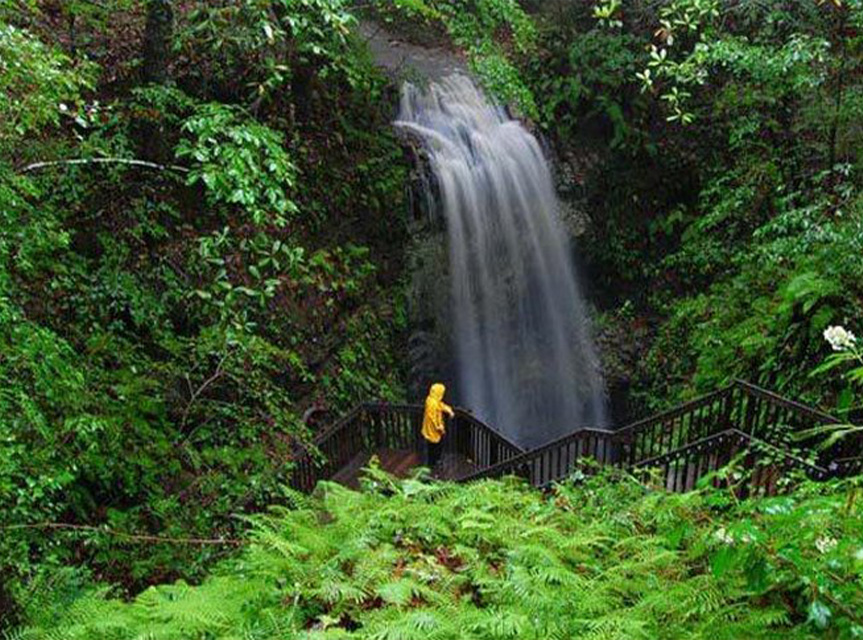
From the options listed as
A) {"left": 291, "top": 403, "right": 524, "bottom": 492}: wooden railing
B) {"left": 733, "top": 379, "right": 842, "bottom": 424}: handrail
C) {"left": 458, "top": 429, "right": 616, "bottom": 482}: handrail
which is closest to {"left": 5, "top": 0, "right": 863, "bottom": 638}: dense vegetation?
{"left": 291, "top": 403, "right": 524, "bottom": 492}: wooden railing

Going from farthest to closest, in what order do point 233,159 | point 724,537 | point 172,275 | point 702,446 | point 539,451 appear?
point 172,275 < point 539,451 < point 702,446 < point 233,159 < point 724,537

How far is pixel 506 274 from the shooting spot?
16.1 meters

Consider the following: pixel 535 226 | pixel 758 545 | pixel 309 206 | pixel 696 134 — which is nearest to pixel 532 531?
pixel 758 545

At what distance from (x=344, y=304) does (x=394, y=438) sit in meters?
3.24

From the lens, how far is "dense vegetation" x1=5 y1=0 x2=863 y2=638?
3.74 m

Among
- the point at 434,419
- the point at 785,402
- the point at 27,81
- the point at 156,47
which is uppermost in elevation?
the point at 156,47

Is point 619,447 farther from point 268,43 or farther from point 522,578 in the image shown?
point 268,43

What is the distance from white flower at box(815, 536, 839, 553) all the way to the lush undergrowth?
13 millimetres

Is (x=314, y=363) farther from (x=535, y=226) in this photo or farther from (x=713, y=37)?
(x=713, y=37)

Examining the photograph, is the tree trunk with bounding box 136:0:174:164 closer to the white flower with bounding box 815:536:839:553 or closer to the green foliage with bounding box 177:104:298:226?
the green foliage with bounding box 177:104:298:226

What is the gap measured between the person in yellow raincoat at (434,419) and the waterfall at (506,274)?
4779mm

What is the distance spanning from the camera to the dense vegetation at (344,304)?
147 inches

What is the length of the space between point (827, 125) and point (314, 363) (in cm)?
1046

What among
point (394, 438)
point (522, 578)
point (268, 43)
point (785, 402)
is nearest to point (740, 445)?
point (785, 402)
